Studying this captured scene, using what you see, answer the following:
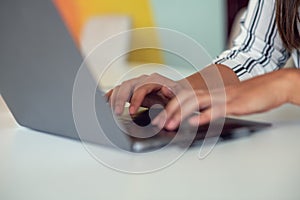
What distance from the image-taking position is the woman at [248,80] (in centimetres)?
73

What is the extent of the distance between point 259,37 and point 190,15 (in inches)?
56.6

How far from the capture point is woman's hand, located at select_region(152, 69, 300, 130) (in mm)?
695

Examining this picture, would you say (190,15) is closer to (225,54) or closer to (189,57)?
(225,54)

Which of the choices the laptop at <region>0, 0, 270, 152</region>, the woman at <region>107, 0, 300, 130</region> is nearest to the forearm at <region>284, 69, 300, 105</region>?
the woman at <region>107, 0, 300, 130</region>

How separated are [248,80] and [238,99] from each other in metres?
0.08

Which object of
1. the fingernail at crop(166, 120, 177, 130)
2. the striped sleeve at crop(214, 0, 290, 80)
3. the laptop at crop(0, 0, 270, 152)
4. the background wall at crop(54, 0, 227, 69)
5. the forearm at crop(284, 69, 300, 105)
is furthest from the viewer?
the background wall at crop(54, 0, 227, 69)

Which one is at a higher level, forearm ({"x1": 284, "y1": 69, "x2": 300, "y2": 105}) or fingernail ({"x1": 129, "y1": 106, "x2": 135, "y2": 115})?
fingernail ({"x1": 129, "y1": 106, "x2": 135, "y2": 115})

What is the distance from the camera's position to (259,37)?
122 cm

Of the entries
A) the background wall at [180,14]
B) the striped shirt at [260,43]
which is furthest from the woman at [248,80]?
the background wall at [180,14]

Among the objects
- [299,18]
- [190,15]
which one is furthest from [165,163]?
[190,15]

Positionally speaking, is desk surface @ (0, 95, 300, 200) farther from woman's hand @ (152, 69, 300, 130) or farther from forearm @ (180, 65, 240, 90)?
forearm @ (180, 65, 240, 90)

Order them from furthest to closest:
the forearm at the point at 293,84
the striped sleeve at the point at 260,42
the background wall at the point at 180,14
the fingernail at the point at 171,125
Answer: the background wall at the point at 180,14
the striped sleeve at the point at 260,42
the forearm at the point at 293,84
the fingernail at the point at 171,125

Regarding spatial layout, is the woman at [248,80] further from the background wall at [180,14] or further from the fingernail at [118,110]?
the background wall at [180,14]

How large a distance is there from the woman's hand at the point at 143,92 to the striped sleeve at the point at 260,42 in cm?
37
